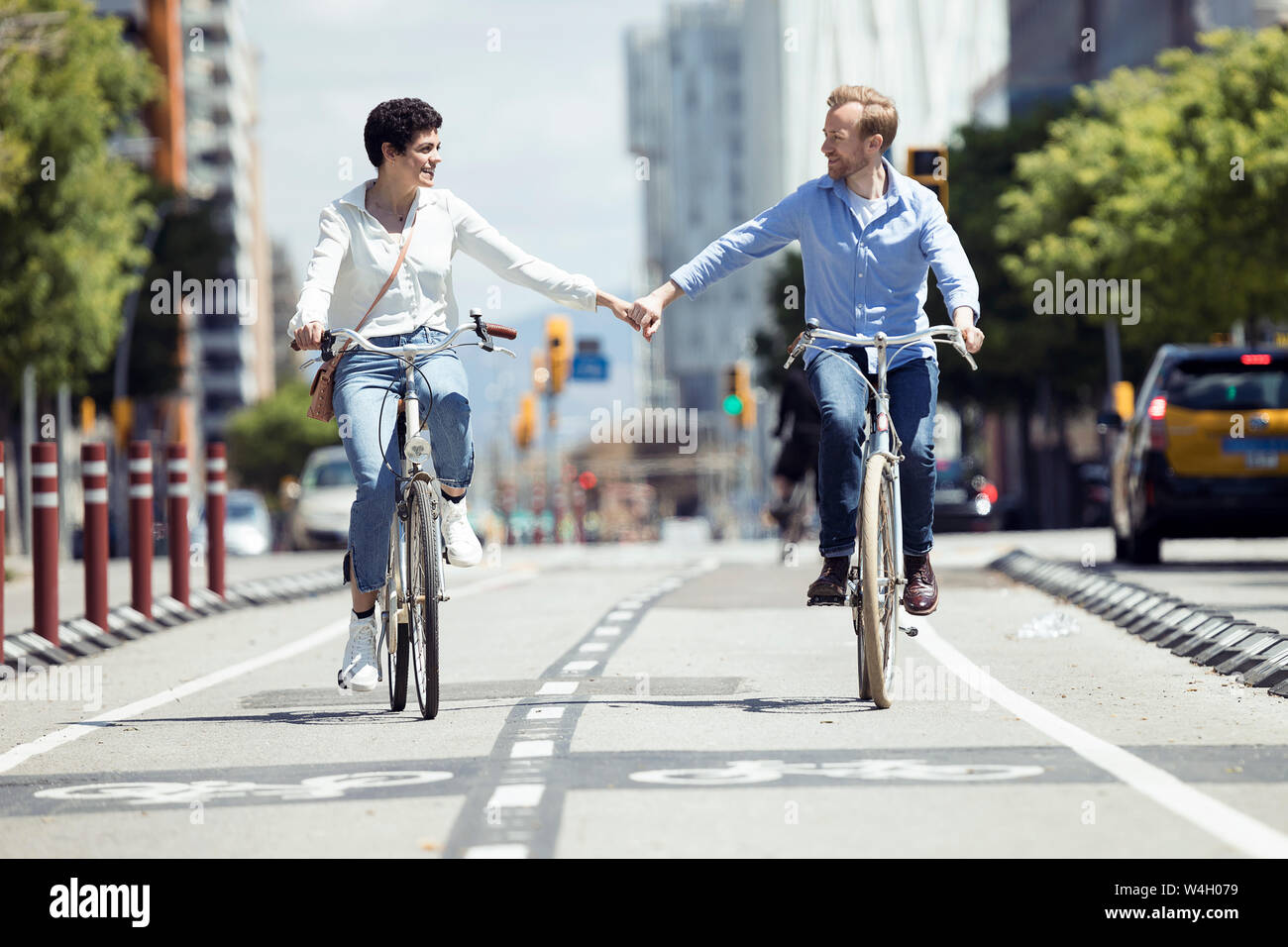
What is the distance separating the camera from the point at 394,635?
927cm

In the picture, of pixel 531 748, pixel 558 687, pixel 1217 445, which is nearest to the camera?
pixel 531 748

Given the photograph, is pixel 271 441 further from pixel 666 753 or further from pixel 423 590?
pixel 666 753

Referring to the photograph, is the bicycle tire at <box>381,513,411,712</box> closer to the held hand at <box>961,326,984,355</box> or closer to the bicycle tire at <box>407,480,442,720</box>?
the bicycle tire at <box>407,480,442,720</box>

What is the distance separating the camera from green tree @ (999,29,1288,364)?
3341 cm

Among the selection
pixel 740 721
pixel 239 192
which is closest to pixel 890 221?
pixel 740 721

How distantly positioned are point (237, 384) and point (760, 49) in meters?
46.9

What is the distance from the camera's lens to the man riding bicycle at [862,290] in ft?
30.7

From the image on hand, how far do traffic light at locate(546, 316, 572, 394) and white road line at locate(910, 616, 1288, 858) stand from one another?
36.7 meters

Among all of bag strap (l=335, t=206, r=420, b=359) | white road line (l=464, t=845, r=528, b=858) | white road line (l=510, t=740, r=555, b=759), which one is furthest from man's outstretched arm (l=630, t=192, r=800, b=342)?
white road line (l=464, t=845, r=528, b=858)

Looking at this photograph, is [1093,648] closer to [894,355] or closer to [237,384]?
[894,355]

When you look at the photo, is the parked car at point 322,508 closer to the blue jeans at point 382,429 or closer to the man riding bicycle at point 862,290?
the blue jeans at point 382,429

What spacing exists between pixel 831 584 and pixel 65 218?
1163 inches

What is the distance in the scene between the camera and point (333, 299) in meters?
9.41

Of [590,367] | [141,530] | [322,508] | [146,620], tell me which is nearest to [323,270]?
[146,620]
